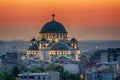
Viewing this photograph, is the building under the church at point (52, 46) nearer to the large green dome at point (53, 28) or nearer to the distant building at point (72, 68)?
the large green dome at point (53, 28)

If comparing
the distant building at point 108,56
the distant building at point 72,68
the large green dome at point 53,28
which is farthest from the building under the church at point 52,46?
the distant building at point 72,68

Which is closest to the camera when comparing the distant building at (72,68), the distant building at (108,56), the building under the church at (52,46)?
the distant building at (72,68)

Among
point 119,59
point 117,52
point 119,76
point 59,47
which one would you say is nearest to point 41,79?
point 119,76

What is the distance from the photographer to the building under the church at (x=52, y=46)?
119312 mm

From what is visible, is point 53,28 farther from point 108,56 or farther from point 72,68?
point 72,68

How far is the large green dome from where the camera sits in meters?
125

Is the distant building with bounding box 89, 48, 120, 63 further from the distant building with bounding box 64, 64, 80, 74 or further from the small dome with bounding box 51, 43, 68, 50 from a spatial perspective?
the distant building with bounding box 64, 64, 80, 74

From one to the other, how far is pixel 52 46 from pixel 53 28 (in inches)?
222

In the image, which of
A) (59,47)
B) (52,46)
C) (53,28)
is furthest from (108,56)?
(53,28)

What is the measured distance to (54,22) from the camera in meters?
128

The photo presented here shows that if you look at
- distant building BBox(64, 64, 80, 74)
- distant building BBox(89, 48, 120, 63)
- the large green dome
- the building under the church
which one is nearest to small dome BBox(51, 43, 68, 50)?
the building under the church

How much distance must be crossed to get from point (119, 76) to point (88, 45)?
9070cm

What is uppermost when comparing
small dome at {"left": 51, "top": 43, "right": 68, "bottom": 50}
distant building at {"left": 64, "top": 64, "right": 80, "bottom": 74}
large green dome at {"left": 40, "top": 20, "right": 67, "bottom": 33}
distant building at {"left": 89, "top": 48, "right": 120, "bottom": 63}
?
large green dome at {"left": 40, "top": 20, "right": 67, "bottom": 33}

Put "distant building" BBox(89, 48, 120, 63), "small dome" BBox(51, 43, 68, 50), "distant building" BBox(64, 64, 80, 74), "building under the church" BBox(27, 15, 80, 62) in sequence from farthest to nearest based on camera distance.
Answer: "small dome" BBox(51, 43, 68, 50) < "building under the church" BBox(27, 15, 80, 62) < "distant building" BBox(89, 48, 120, 63) < "distant building" BBox(64, 64, 80, 74)
